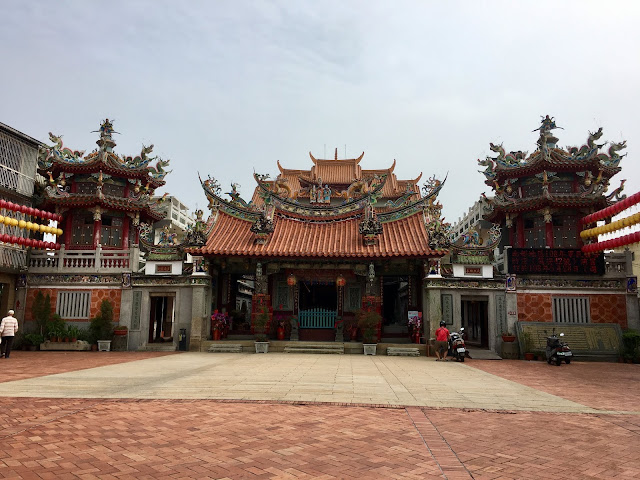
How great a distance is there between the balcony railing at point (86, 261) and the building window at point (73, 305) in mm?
927

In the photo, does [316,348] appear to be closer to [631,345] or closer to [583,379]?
[583,379]

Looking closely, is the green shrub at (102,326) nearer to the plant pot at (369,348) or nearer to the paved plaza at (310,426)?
the paved plaza at (310,426)

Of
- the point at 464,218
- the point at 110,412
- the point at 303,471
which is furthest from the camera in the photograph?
the point at 464,218

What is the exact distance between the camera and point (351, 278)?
18234 millimetres

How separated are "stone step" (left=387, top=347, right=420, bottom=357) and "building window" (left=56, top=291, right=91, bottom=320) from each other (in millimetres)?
11632

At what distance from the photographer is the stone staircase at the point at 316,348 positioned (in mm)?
16359

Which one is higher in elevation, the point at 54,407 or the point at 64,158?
the point at 64,158

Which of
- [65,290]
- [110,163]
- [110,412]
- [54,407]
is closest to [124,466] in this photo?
[110,412]

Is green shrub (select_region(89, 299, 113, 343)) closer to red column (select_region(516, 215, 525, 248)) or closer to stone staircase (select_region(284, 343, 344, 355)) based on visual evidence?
stone staircase (select_region(284, 343, 344, 355))

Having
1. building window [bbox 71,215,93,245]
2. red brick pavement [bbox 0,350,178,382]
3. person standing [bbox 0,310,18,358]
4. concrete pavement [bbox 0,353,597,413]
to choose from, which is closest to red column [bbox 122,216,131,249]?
building window [bbox 71,215,93,245]

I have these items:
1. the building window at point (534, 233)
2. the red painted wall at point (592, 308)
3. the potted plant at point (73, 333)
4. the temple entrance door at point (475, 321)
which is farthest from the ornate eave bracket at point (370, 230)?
the potted plant at point (73, 333)

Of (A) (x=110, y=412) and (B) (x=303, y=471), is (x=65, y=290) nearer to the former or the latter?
(A) (x=110, y=412)

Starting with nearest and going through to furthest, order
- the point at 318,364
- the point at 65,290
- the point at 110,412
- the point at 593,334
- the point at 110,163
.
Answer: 1. the point at 110,412
2. the point at 318,364
3. the point at 593,334
4. the point at 65,290
5. the point at 110,163

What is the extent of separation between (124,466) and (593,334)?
16.6 metres
